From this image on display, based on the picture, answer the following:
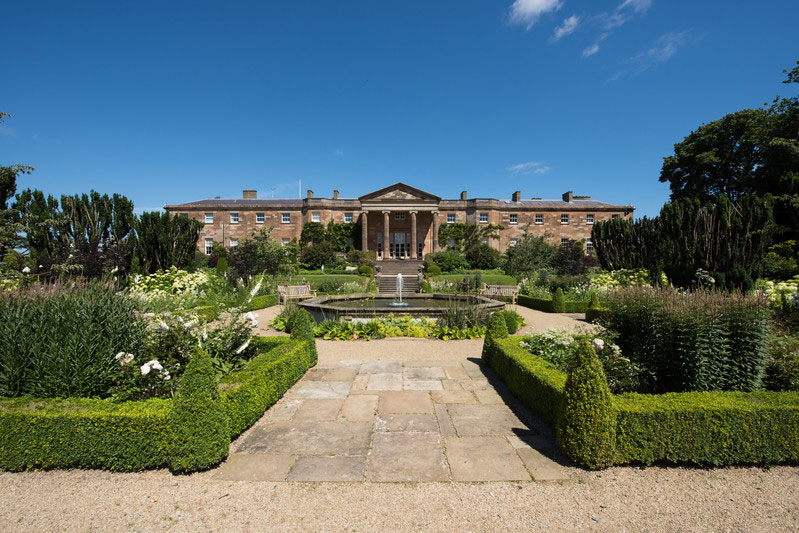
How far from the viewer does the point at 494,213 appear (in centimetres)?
3528

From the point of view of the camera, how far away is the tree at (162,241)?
14672 millimetres

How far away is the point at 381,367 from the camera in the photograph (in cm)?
655

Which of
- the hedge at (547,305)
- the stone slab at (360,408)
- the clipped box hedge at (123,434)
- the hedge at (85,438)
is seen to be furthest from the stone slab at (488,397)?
the hedge at (547,305)

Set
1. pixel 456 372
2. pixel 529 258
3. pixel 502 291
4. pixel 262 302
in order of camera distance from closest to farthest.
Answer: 1. pixel 456 372
2. pixel 262 302
3. pixel 502 291
4. pixel 529 258

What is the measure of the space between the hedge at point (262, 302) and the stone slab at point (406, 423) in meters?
9.85

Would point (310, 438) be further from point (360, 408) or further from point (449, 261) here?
point (449, 261)

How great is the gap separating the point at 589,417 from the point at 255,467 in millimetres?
3118

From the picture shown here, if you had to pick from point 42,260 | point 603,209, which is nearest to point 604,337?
point 42,260

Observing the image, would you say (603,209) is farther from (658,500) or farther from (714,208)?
(658,500)

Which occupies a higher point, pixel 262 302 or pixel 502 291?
pixel 502 291

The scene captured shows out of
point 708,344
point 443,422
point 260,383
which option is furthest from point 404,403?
point 708,344

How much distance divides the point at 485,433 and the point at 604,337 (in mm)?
2618

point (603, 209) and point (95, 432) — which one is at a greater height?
point (603, 209)

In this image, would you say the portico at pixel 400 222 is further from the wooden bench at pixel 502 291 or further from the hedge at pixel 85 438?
the hedge at pixel 85 438
